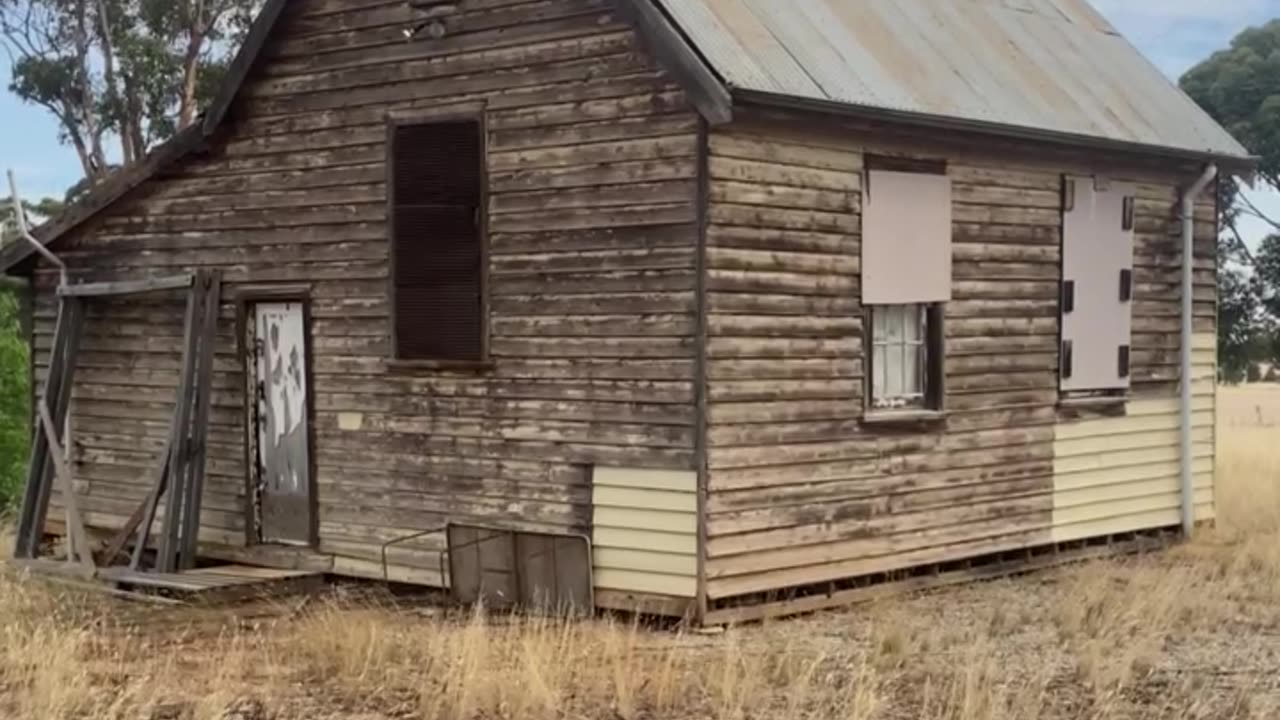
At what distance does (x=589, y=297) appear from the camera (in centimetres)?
1189

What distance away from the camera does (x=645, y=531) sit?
1160 cm

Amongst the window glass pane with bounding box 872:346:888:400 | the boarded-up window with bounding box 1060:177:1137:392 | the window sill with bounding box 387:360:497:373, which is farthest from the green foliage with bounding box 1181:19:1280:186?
the window sill with bounding box 387:360:497:373

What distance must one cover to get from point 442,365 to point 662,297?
2.14m

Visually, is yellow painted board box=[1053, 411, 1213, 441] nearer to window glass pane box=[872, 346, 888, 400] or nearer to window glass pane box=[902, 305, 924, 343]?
window glass pane box=[902, 305, 924, 343]

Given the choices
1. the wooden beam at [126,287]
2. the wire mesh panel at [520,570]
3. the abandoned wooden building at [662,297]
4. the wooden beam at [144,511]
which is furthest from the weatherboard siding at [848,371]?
the wooden beam at [126,287]

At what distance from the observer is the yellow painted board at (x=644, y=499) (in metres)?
11.3

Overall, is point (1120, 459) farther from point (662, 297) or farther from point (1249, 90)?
point (1249, 90)

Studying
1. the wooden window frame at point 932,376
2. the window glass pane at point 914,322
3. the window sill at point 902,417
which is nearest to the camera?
the window sill at point 902,417

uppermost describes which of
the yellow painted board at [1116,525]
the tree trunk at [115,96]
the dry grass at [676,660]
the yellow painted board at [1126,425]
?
the tree trunk at [115,96]

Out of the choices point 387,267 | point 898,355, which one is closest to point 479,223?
point 387,267

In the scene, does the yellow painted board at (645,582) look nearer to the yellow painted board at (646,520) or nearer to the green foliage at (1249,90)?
the yellow painted board at (646,520)

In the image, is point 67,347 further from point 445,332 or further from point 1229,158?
point 1229,158

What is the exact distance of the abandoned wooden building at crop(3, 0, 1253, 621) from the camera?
1153 cm

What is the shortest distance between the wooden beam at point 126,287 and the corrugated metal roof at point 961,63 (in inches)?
194
